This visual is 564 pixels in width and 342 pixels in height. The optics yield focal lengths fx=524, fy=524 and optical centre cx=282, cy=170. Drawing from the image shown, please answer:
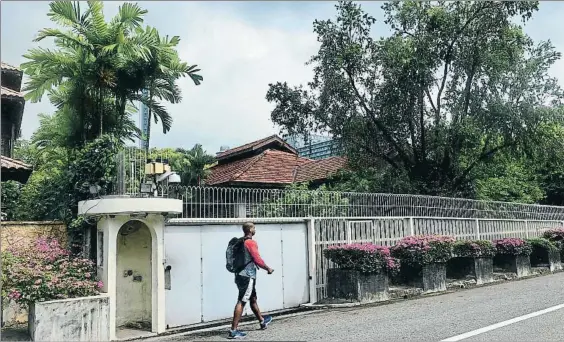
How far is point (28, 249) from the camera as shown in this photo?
858 centimetres

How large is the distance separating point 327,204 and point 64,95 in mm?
6264

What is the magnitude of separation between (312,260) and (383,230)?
93.7 inches

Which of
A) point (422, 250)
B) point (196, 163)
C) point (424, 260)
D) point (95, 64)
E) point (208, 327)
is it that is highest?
point (95, 64)

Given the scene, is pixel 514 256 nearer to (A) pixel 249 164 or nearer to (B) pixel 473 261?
(B) pixel 473 261

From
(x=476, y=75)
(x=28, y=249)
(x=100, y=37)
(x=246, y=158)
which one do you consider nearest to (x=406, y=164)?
(x=476, y=75)

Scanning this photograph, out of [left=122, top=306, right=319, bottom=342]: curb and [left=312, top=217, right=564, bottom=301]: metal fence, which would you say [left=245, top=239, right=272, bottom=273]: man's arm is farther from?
[left=312, top=217, right=564, bottom=301]: metal fence

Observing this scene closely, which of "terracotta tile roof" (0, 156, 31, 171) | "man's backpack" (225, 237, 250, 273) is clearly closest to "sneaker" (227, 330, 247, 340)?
"man's backpack" (225, 237, 250, 273)

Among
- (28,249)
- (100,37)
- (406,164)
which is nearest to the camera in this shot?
(28,249)

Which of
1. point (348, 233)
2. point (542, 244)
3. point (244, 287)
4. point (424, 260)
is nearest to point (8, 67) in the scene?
point (348, 233)

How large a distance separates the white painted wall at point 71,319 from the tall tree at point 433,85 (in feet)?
38.5

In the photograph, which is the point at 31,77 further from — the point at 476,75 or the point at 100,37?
the point at 476,75

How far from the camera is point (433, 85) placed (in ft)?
59.1

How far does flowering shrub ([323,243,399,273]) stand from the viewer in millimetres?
10906

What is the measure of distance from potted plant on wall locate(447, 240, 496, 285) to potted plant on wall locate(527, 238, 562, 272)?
10.3 feet
